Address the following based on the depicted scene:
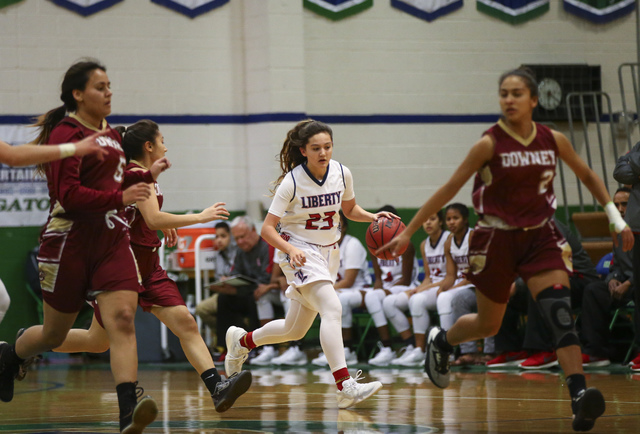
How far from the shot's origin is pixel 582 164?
171 inches

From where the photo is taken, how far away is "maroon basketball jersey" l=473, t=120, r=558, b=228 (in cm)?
423

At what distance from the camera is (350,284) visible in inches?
354

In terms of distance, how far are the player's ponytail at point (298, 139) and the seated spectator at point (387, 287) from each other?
2690mm

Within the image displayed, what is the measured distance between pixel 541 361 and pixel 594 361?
Result: 0.43 m

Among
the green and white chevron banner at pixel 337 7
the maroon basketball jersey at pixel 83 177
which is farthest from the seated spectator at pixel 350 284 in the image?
the maroon basketball jersey at pixel 83 177

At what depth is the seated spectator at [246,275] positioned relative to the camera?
9406 mm

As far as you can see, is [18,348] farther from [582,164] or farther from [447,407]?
[582,164]

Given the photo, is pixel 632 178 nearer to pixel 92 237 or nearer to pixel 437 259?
pixel 437 259

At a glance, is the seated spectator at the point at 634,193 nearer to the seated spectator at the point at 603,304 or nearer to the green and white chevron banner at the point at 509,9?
the seated spectator at the point at 603,304

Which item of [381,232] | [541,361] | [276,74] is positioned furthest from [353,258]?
[381,232]

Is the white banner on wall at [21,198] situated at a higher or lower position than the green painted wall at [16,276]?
higher

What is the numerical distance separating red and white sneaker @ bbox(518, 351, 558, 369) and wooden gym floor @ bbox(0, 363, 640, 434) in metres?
0.22

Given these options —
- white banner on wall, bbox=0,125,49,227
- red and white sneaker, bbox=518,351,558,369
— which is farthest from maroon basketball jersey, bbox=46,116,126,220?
white banner on wall, bbox=0,125,49,227

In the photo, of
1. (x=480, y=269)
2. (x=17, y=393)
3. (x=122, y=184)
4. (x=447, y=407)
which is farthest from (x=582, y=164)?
(x=17, y=393)
